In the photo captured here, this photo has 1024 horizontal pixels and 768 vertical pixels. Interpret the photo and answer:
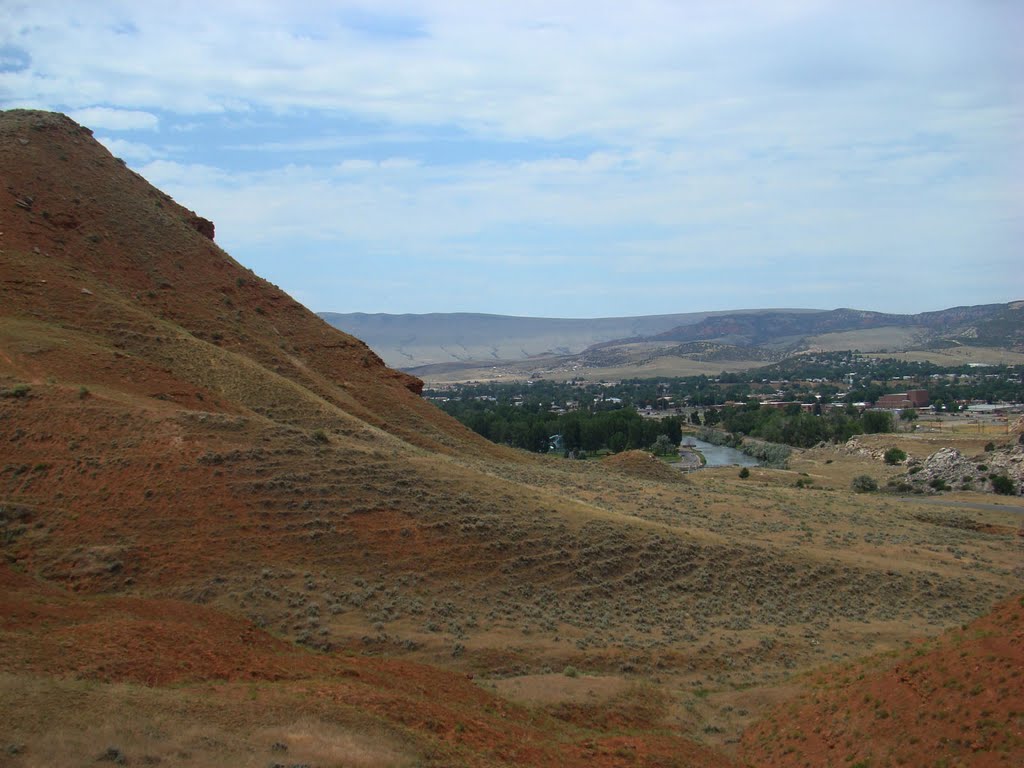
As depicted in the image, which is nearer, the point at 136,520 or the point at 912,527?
the point at 136,520

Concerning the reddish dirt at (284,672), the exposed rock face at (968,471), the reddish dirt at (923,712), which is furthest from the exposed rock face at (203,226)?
the exposed rock face at (968,471)

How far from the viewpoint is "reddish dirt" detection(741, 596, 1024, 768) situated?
47.7 ft

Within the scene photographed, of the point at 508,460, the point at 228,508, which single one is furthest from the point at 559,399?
the point at 228,508

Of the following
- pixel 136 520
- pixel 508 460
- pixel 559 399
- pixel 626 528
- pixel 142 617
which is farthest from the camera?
pixel 559 399

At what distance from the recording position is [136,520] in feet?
77.0

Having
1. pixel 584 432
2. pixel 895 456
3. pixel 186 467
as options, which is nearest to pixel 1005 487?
pixel 895 456

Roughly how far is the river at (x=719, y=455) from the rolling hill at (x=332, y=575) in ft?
138

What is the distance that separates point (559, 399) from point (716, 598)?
133 m

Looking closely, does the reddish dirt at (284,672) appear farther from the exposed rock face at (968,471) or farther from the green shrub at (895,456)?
the green shrub at (895,456)

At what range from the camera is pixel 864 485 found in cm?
6688

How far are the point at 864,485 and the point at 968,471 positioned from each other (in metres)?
8.65

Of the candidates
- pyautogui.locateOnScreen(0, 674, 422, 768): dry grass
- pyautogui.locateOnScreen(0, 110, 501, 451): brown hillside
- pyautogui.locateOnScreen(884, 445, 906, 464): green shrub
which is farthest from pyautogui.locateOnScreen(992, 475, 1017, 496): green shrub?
pyautogui.locateOnScreen(0, 674, 422, 768): dry grass

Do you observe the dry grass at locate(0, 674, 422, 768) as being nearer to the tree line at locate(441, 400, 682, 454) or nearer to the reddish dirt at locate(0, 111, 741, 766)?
the reddish dirt at locate(0, 111, 741, 766)

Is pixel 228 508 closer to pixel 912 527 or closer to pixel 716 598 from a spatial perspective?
pixel 716 598
